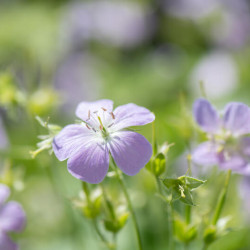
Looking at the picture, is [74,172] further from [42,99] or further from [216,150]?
[42,99]

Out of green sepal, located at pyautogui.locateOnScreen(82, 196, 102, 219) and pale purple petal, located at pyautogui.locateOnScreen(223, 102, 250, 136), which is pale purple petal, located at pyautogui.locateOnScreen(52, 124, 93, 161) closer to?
green sepal, located at pyautogui.locateOnScreen(82, 196, 102, 219)

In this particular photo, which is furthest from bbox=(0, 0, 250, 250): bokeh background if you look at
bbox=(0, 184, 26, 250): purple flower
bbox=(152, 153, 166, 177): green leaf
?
bbox=(152, 153, 166, 177): green leaf

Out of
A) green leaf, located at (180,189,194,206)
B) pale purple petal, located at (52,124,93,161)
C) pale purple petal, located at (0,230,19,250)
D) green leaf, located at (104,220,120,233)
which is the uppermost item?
pale purple petal, located at (52,124,93,161)

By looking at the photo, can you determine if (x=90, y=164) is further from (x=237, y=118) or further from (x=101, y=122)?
(x=237, y=118)

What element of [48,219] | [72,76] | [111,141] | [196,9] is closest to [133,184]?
[48,219]

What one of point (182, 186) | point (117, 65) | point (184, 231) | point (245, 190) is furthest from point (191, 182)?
point (117, 65)

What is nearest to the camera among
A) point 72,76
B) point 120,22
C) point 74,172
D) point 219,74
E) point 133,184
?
point 74,172

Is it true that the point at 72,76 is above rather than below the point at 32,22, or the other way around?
below
